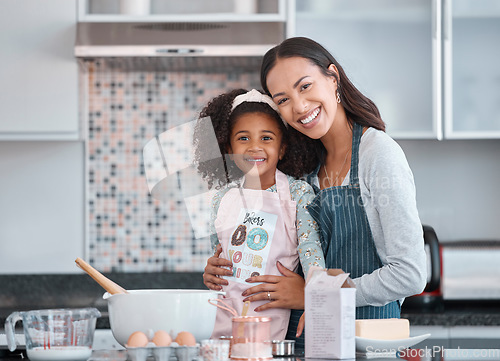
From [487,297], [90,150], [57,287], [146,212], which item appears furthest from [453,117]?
[57,287]

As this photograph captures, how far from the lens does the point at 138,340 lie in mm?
891

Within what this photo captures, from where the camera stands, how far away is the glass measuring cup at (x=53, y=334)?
2.94ft

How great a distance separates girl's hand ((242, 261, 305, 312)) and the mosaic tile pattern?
127 centimetres

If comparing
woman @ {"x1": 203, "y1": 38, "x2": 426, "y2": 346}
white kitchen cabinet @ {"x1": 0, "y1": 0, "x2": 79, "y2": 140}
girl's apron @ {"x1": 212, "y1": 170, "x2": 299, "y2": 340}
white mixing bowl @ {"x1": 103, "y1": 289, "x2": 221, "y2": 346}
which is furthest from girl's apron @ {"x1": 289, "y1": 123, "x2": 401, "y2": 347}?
white kitchen cabinet @ {"x1": 0, "y1": 0, "x2": 79, "y2": 140}

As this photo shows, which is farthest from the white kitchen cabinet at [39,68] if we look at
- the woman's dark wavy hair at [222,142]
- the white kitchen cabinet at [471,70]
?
the white kitchen cabinet at [471,70]

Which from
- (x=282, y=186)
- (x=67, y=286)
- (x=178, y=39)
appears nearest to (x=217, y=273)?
(x=282, y=186)

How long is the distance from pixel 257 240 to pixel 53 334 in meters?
0.61

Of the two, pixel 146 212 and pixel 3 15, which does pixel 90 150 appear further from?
pixel 3 15

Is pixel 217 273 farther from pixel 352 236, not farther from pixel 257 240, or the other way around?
pixel 352 236

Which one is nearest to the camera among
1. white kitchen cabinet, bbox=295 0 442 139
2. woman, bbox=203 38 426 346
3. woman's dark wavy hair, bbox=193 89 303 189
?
woman, bbox=203 38 426 346

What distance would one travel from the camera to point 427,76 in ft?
7.75

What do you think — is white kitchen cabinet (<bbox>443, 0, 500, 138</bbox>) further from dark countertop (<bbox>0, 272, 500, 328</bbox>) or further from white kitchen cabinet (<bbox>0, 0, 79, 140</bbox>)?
white kitchen cabinet (<bbox>0, 0, 79, 140</bbox>)

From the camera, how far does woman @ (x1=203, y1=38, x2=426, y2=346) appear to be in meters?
1.26

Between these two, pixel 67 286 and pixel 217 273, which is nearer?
pixel 217 273
